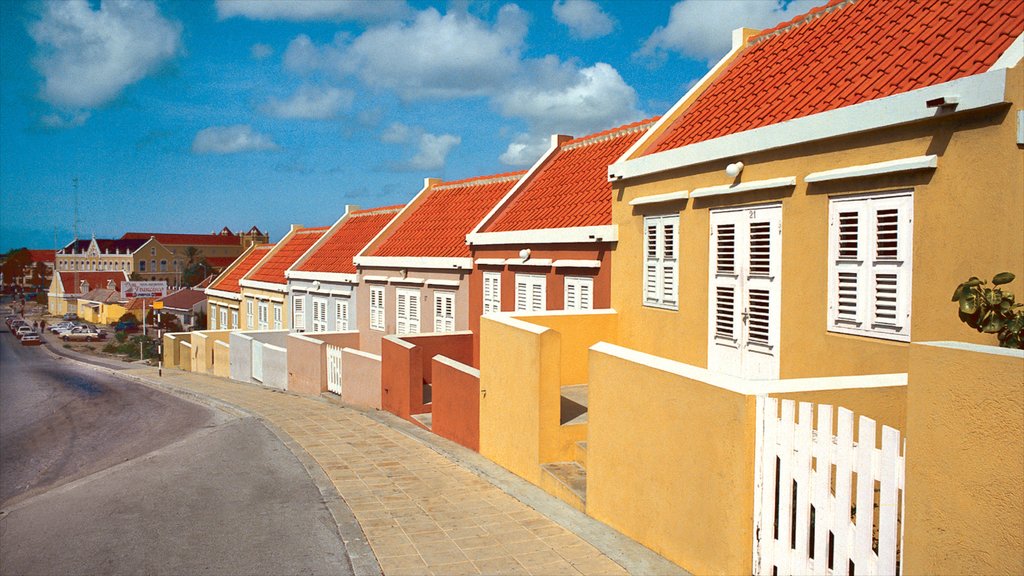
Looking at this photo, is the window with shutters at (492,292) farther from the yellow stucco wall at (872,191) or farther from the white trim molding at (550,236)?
the yellow stucco wall at (872,191)

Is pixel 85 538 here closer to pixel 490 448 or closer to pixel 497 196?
pixel 490 448

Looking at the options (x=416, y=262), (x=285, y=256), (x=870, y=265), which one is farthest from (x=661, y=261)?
(x=285, y=256)

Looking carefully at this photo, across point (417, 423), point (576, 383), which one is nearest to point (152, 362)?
point (417, 423)

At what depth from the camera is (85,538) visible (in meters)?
9.02

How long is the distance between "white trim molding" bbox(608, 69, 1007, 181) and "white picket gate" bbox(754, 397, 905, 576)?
11.0 feet

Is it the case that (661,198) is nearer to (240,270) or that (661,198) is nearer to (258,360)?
(258,360)

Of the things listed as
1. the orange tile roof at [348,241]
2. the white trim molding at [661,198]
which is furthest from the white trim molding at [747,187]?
the orange tile roof at [348,241]

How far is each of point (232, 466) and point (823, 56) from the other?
431 inches

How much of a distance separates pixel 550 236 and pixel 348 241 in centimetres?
1770

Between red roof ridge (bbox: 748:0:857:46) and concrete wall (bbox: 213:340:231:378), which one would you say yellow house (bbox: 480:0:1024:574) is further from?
concrete wall (bbox: 213:340:231:378)

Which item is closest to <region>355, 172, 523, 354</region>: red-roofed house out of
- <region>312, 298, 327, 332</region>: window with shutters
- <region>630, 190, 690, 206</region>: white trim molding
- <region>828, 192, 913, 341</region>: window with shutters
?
<region>312, 298, 327, 332</region>: window with shutters

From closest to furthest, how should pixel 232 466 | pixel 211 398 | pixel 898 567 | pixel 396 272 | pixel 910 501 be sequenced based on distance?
pixel 910 501
pixel 898 567
pixel 232 466
pixel 211 398
pixel 396 272

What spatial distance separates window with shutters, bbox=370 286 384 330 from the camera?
80.4 ft

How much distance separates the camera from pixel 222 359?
3086 cm
